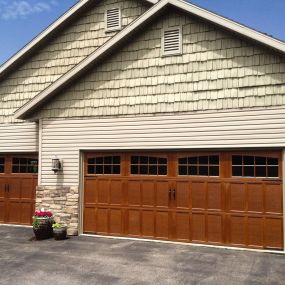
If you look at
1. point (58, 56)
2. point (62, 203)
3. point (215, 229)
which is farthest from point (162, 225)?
point (58, 56)

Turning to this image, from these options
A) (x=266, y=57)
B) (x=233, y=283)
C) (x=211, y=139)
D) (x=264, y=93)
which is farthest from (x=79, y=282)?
(x=266, y=57)

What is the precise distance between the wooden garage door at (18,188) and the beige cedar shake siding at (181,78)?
110 inches

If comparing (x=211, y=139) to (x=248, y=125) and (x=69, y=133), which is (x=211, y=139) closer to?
(x=248, y=125)

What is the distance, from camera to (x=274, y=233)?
9898mm

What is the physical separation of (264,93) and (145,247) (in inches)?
215

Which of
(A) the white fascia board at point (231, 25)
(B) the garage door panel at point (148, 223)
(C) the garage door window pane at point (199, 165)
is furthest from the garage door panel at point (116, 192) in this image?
(A) the white fascia board at point (231, 25)

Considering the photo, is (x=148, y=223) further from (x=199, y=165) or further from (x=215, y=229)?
(x=199, y=165)

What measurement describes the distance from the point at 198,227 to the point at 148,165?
2406 mm

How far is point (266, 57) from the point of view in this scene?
10055 millimetres

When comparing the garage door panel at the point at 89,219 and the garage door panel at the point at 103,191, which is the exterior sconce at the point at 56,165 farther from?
the garage door panel at the point at 89,219

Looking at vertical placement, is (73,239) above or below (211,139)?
below

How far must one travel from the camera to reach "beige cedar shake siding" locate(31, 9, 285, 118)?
10.1 meters

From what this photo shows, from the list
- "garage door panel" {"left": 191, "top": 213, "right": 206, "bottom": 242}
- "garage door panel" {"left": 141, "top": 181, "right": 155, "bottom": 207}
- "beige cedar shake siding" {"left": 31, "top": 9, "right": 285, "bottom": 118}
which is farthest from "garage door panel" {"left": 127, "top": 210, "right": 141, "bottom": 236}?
"beige cedar shake siding" {"left": 31, "top": 9, "right": 285, "bottom": 118}

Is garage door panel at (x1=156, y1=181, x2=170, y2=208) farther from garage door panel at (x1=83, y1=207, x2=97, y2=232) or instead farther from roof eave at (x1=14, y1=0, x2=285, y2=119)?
roof eave at (x1=14, y1=0, x2=285, y2=119)
